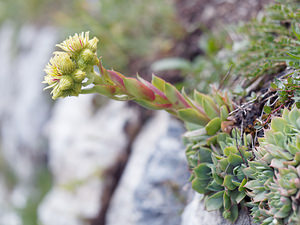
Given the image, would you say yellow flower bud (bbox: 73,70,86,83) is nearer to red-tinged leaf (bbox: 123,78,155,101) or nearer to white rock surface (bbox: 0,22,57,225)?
red-tinged leaf (bbox: 123,78,155,101)

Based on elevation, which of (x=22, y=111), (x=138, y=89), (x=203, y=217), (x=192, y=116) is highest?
(x=22, y=111)

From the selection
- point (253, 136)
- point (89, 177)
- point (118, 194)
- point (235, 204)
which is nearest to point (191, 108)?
point (253, 136)

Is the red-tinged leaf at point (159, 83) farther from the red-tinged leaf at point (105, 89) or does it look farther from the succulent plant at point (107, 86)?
the red-tinged leaf at point (105, 89)

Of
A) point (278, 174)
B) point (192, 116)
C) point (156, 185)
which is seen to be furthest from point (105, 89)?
point (156, 185)

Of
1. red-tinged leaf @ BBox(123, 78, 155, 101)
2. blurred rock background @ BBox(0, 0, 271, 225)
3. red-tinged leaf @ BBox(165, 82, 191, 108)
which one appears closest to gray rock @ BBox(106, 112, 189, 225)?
blurred rock background @ BBox(0, 0, 271, 225)

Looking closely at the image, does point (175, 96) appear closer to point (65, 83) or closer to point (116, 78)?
point (116, 78)

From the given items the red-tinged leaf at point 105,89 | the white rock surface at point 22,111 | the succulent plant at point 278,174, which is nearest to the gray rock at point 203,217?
the succulent plant at point 278,174
